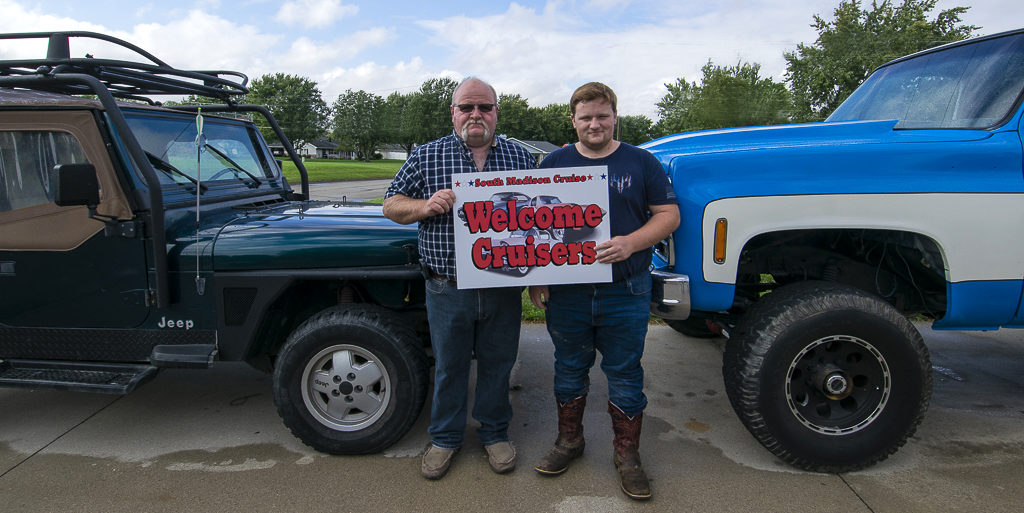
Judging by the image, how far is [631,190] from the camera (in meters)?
2.65

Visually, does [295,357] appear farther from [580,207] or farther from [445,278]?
[580,207]

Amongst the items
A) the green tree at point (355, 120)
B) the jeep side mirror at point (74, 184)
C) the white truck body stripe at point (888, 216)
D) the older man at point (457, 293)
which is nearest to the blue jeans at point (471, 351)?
the older man at point (457, 293)

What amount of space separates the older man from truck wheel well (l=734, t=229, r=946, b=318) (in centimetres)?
134

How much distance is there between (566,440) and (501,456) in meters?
0.34

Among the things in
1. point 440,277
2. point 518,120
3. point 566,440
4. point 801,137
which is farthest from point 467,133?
point 518,120

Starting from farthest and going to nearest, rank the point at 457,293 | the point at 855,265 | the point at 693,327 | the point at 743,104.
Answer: the point at 743,104 → the point at 693,327 → the point at 855,265 → the point at 457,293

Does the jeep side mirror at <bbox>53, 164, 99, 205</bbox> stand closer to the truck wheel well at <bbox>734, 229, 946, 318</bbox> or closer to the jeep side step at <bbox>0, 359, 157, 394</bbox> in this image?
the jeep side step at <bbox>0, 359, 157, 394</bbox>

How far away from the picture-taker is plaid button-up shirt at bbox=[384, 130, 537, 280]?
9.00 feet

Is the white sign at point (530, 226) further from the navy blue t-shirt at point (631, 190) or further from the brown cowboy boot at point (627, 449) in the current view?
the brown cowboy boot at point (627, 449)

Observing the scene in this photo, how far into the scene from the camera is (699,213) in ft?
8.95

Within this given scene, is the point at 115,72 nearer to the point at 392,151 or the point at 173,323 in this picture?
the point at 173,323

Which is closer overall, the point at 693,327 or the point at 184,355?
the point at 184,355

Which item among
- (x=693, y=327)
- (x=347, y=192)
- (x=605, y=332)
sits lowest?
(x=693, y=327)

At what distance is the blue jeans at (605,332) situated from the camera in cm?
271
